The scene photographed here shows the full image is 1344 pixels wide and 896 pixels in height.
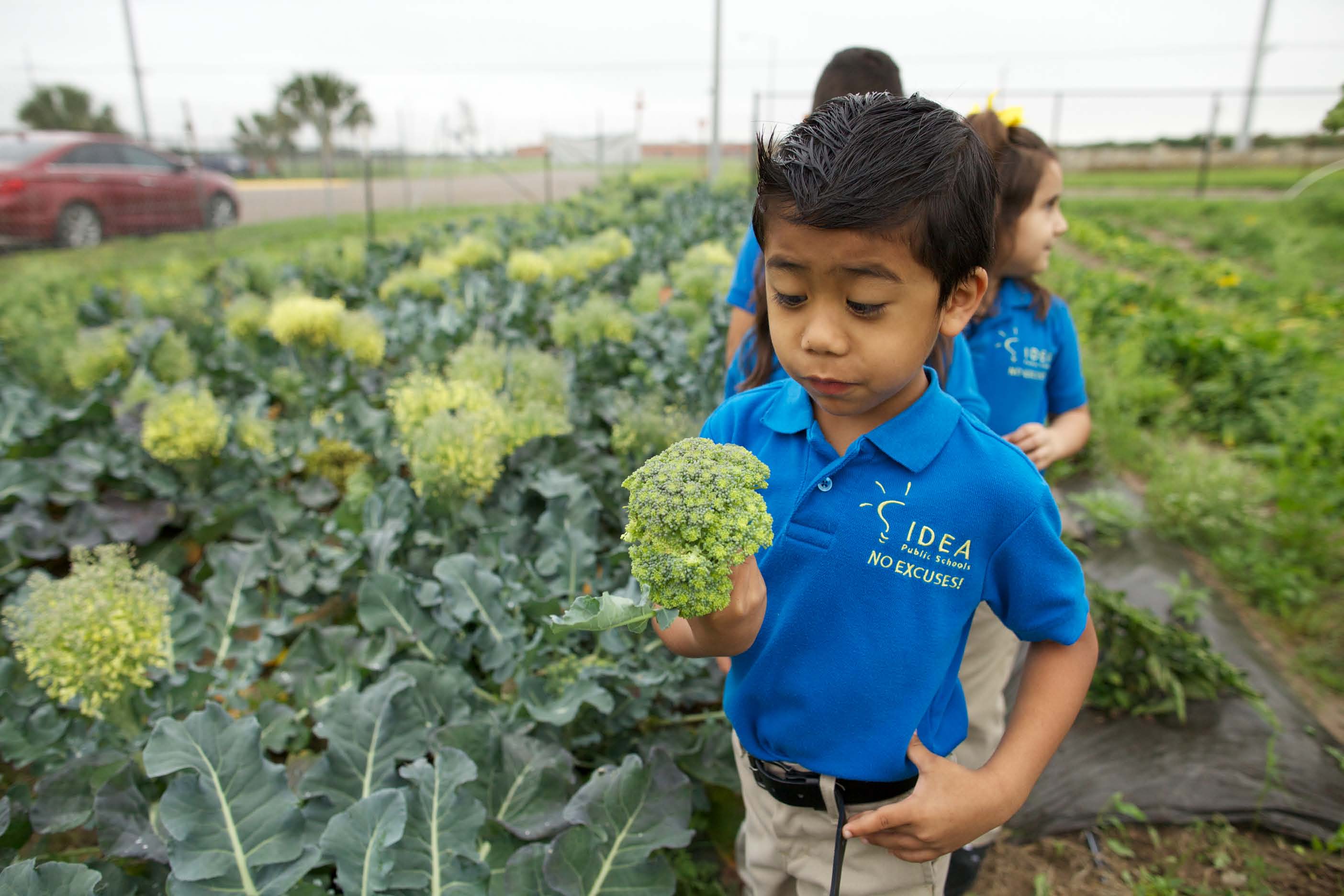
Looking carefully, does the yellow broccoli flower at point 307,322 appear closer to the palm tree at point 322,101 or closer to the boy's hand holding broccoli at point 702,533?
the boy's hand holding broccoli at point 702,533

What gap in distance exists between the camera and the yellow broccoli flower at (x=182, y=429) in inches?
132

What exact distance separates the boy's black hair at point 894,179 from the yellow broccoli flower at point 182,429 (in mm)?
3119

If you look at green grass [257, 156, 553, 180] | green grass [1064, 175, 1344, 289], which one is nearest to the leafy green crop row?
green grass [1064, 175, 1344, 289]

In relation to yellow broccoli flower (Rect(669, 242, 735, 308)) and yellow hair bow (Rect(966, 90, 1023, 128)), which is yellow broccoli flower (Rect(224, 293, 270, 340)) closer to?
yellow broccoli flower (Rect(669, 242, 735, 308))

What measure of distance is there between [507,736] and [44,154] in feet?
41.9

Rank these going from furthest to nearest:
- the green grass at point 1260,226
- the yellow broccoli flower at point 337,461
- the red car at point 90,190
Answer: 1. the red car at point 90,190
2. the green grass at point 1260,226
3. the yellow broccoli flower at point 337,461

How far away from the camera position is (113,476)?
3.64m

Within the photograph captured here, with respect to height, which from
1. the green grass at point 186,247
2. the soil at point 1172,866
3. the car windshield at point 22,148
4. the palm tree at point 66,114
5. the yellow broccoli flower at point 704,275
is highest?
the palm tree at point 66,114

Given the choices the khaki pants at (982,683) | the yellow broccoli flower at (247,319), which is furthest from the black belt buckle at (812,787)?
the yellow broccoli flower at (247,319)

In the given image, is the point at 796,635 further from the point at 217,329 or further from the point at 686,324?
the point at 217,329

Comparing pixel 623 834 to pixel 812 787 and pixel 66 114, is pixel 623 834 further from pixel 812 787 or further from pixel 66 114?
pixel 66 114

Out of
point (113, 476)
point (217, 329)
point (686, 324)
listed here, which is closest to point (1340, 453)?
point (686, 324)

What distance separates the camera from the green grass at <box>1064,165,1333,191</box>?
20703 millimetres

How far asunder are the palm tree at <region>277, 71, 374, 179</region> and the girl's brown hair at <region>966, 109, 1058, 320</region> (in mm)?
18376
